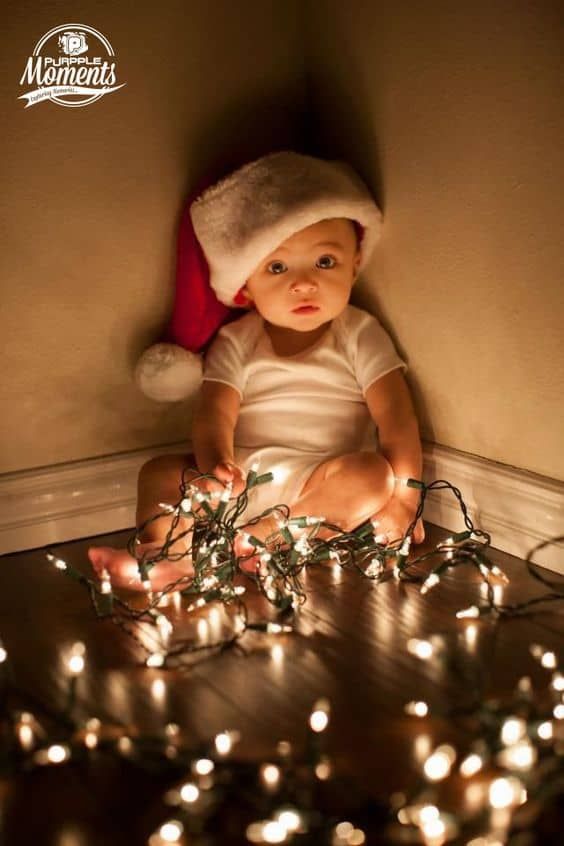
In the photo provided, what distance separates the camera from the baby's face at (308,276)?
1.69 metres

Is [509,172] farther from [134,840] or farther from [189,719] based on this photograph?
[134,840]

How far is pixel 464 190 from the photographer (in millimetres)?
1565

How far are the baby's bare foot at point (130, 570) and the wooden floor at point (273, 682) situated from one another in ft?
0.19

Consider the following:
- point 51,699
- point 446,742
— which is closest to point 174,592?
point 51,699

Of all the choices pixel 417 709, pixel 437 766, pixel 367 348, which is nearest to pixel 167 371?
pixel 367 348

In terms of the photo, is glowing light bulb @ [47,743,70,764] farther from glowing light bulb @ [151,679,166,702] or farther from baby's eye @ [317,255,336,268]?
baby's eye @ [317,255,336,268]

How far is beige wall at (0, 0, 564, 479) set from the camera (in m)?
1.50

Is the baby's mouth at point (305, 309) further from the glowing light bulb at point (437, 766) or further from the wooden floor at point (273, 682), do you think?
the glowing light bulb at point (437, 766)

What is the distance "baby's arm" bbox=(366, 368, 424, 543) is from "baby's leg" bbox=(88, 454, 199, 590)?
34cm

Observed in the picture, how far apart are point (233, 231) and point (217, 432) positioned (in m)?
0.35

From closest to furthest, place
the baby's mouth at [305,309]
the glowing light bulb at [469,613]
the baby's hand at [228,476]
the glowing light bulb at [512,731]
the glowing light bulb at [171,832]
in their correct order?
the glowing light bulb at [171,832] → the glowing light bulb at [512,731] → the glowing light bulb at [469,613] → the baby's hand at [228,476] → the baby's mouth at [305,309]

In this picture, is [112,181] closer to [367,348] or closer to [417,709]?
[367,348]

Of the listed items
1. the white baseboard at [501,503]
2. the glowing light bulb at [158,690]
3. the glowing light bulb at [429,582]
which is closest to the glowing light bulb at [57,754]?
the glowing light bulb at [158,690]

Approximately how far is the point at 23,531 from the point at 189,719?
74 centimetres
